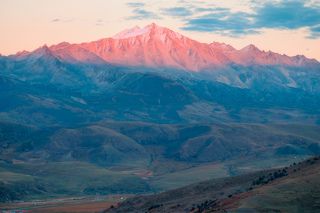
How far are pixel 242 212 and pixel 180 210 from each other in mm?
39839

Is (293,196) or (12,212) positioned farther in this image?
(12,212)

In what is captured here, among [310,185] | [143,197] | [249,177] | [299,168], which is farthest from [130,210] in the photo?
[310,185]

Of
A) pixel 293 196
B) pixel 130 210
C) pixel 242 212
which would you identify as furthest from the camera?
pixel 130 210

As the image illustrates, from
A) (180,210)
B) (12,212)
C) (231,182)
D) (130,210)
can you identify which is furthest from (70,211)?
(180,210)

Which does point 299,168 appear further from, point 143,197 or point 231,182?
point 143,197

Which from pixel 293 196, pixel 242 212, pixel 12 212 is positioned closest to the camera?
pixel 242 212

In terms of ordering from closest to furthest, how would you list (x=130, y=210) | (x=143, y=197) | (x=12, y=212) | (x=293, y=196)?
(x=293, y=196) < (x=130, y=210) < (x=143, y=197) < (x=12, y=212)

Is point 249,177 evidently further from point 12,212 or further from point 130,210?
point 12,212

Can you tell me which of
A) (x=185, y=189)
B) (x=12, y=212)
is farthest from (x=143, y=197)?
(x=12, y=212)

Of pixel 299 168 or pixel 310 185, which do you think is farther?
pixel 299 168

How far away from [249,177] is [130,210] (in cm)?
2720

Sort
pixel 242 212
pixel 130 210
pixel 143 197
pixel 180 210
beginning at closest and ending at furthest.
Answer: pixel 242 212 → pixel 180 210 → pixel 130 210 → pixel 143 197

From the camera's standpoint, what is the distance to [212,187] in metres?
172

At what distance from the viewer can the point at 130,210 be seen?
16775cm
